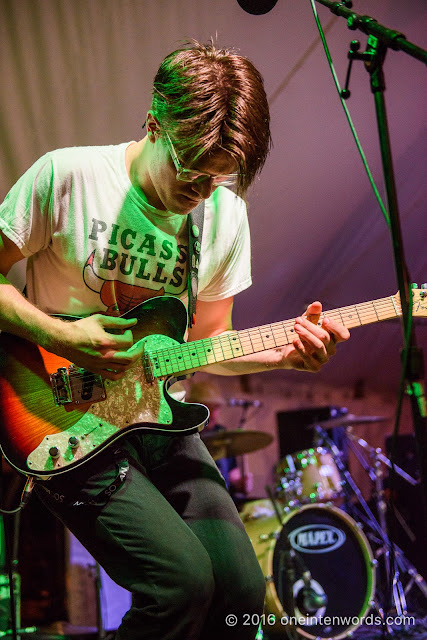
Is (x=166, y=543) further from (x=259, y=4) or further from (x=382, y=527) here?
(x=382, y=527)

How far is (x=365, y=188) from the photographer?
4848 mm

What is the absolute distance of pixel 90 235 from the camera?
7.43ft

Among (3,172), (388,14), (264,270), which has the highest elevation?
(388,14)

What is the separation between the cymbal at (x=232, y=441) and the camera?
16.4 feet

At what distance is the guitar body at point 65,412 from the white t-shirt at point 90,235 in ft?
0.57

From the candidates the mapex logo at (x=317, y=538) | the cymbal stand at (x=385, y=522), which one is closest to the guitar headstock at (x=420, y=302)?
the mapex logo at (x=317, y=538)

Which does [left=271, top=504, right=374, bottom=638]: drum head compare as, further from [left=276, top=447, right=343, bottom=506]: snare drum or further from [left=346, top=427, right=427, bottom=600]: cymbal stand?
[left=346, top=427, right=427, bottom=600]: cymbal stand

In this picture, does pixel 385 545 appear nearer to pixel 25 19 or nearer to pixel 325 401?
pixel 325 401

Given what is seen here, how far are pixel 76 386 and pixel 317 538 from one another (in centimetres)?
361

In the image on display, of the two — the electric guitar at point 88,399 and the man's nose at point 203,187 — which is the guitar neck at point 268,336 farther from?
the man's nose at point 203,187

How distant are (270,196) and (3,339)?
2.96 m

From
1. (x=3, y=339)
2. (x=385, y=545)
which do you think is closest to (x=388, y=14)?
(x=3, y=339)

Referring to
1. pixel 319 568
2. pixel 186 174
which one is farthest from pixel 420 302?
pixel 319 568

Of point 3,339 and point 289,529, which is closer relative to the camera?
point 3,339
